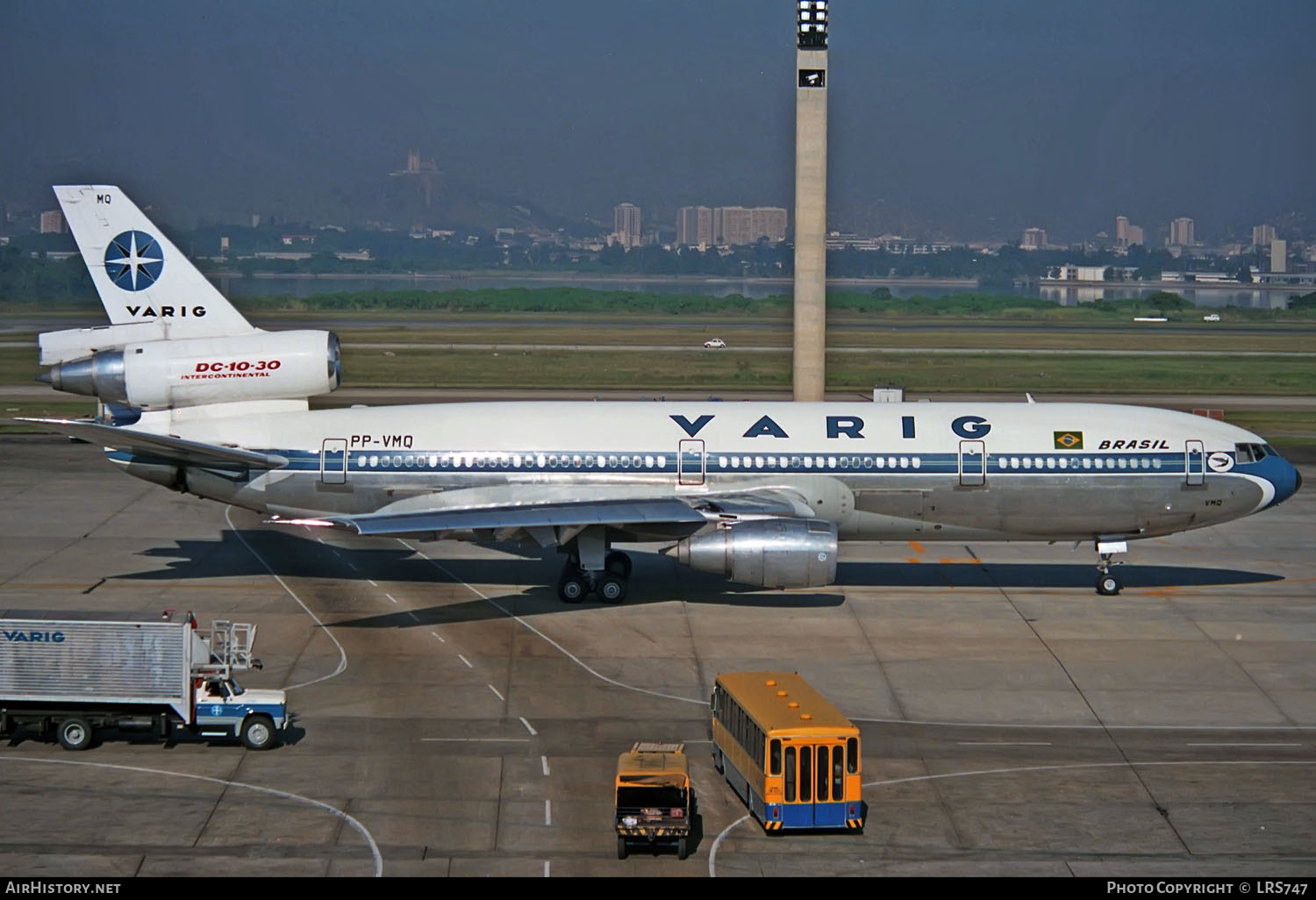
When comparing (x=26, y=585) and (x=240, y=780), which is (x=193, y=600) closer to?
(x=26, y=585)

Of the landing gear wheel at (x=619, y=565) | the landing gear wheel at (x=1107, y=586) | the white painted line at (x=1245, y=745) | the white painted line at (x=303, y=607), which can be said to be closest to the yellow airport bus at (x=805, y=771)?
the white painted line at (x=1245, y=745)

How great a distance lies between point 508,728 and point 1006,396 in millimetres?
58444

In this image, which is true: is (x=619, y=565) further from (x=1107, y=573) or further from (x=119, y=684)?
(x=119, y=684)

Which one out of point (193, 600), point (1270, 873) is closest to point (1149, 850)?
point (1270, 873)

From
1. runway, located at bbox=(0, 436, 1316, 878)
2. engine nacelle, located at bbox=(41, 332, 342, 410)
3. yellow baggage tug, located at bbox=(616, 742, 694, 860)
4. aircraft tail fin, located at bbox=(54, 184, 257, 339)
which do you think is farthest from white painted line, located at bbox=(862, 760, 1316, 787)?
aircraft tail fin, located at bbox=(54, 184, 257, 339)

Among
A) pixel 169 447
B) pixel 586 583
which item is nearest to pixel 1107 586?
pixel 586 583

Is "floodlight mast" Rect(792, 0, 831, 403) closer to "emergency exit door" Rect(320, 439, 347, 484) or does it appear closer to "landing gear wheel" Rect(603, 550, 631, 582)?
"landing gear wheel" Rect(603, 550, 631, 582)

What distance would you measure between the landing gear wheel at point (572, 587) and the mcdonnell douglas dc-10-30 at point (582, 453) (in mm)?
44

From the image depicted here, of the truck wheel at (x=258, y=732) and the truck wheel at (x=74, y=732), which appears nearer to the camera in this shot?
the truck wheel at (x=74, y=732)

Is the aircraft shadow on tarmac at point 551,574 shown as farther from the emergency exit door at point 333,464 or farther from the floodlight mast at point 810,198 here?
the floodlight mast at point 810,198

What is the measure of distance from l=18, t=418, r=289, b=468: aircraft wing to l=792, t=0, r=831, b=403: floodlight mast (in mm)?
27043

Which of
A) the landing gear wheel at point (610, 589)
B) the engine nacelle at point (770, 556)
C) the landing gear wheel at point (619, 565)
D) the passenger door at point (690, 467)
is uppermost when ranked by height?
the passenger door at point (690, 467)

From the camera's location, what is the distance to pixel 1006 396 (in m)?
80.3

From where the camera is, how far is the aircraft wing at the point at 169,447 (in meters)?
34.7
